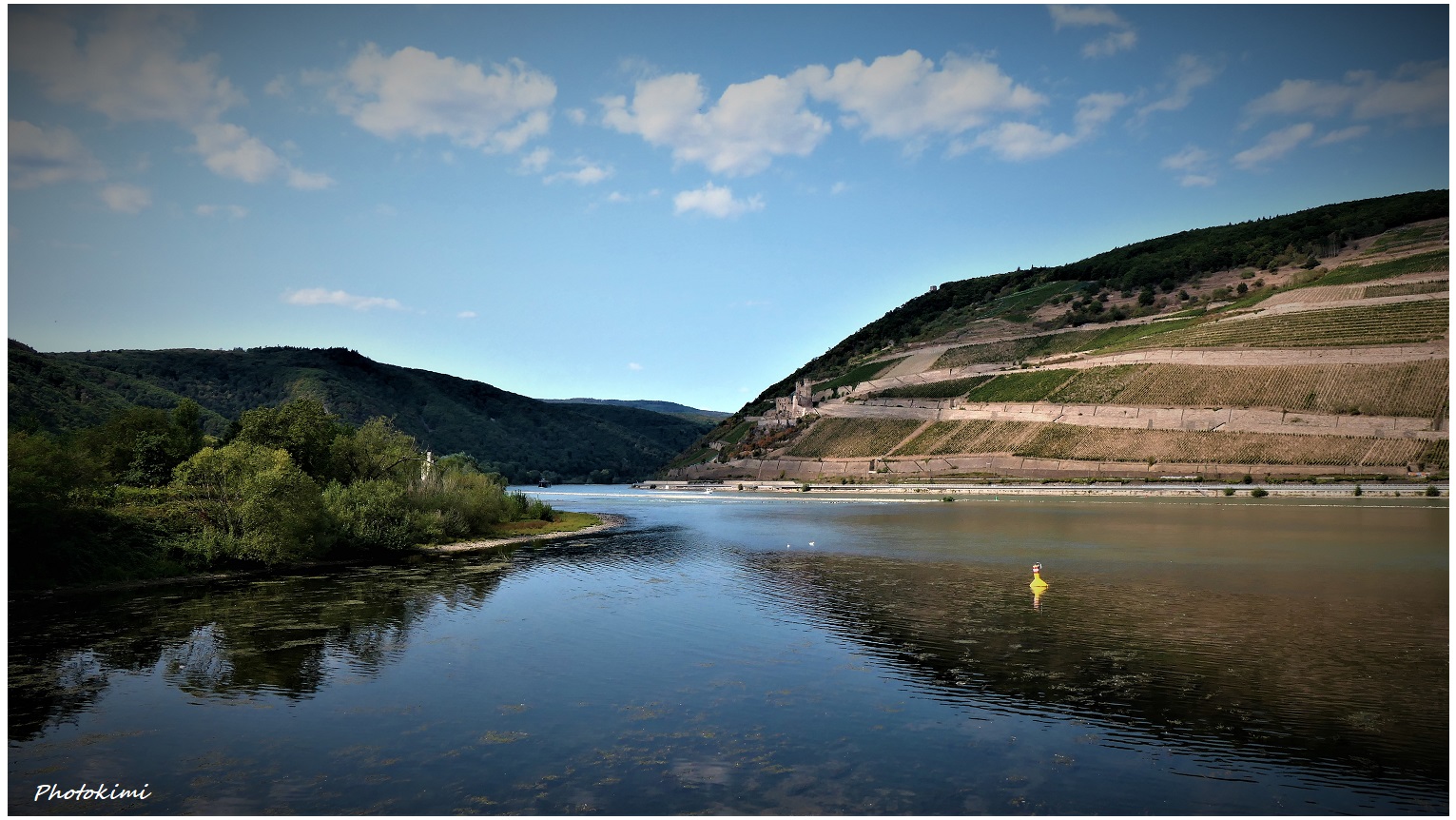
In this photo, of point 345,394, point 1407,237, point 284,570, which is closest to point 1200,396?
point 1407,237

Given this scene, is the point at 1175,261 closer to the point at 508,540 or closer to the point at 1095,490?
the point at 1095,490

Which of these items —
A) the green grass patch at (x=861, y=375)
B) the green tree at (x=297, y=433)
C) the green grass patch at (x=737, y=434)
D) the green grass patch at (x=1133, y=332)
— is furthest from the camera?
the green grass patch at (x=737, y=434)

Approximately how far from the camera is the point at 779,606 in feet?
78.8

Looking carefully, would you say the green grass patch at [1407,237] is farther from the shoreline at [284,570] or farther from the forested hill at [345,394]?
the forested hill at [345,394]

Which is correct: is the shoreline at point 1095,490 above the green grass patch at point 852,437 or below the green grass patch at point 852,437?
below

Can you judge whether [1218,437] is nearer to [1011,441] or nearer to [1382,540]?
[1011,441]

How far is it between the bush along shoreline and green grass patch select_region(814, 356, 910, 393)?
115 meters

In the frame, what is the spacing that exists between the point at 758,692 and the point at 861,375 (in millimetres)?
143068

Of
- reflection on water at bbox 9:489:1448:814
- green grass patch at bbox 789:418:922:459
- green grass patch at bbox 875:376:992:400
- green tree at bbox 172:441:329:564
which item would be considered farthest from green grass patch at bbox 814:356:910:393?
A: green tree at bbox 172:441:329:564

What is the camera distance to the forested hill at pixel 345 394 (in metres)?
93.9

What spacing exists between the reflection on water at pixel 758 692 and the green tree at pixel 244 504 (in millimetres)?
2400

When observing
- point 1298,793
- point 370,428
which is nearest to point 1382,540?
point 1298,793

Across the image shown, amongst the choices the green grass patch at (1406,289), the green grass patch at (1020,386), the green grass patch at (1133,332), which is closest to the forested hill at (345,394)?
the green grass patch at (1020,386)

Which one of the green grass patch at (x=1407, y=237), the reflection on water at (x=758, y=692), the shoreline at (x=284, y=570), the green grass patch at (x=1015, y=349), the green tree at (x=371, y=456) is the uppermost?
the green grass patch at (x=1407, y=237)
